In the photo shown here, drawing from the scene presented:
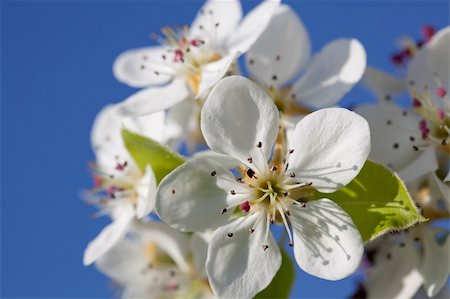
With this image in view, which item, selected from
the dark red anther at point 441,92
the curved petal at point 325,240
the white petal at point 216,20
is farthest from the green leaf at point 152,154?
the dark red anther at point 441,92

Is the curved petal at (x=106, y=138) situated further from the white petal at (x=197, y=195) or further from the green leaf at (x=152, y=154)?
the white petal at (x=197, y=195)

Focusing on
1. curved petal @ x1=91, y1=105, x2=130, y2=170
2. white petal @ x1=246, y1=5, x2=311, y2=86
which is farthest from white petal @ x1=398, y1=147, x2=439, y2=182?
curved petal @ x1=91, y1=105, x2=130, y2=170

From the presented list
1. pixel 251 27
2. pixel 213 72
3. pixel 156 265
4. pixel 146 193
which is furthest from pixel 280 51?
pixel 156 265

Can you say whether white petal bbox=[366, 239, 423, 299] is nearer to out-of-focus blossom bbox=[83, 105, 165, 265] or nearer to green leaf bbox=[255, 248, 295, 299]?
green leaf bbox=[255, 248, 295, 299]

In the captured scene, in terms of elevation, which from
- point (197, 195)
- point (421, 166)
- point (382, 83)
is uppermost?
point (197, 195)

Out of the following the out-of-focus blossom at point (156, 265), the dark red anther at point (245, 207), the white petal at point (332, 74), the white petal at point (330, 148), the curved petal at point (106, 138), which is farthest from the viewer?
the curved petal at point (106, 138)

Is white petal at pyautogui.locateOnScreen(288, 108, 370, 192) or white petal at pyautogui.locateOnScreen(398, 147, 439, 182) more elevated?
white petal at pyautogui.locateOnScreen(288, 108, 370, 192)

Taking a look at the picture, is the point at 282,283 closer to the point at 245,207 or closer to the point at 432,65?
the point at 245,207
